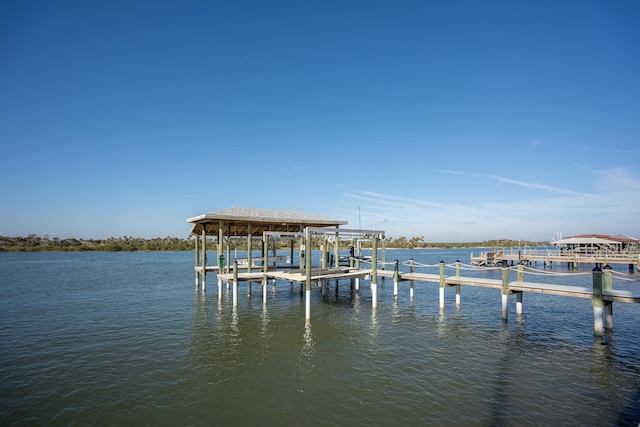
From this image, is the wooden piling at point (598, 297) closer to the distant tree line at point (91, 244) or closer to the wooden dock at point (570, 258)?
the wooden dock at point (570, 258)

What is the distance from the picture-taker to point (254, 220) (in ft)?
64.9

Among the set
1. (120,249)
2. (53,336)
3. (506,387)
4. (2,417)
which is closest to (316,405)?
(506,387)

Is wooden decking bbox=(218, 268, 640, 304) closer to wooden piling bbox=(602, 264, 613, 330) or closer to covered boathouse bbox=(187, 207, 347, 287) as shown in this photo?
wooden piling bbox=(602, 264, 613, 330)

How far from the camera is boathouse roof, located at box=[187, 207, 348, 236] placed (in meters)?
19.5

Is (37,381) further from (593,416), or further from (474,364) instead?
(593,416)

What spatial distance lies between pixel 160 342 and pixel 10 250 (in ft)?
355

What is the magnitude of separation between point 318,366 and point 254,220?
36.7ft

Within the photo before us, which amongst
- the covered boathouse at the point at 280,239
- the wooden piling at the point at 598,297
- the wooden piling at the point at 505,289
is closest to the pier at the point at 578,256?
the wooden piling at the point at 505,289

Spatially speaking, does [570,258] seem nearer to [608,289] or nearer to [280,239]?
[608,289]

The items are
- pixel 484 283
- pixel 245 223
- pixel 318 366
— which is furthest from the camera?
pixel 245 223

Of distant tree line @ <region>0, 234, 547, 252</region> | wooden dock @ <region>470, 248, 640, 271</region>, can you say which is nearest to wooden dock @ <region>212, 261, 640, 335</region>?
wooden dock @ <region>470, 248, 640, 271</region>

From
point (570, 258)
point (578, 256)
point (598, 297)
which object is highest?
point (598, 297)

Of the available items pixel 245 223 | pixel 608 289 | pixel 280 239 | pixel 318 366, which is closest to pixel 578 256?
pixel 608 289

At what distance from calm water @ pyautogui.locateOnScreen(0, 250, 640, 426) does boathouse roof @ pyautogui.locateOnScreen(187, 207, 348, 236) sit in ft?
16.4
